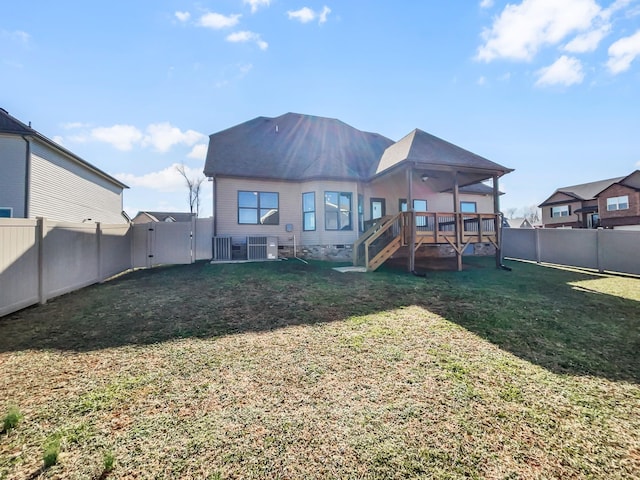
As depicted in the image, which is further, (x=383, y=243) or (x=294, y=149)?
(x=294, y=149)

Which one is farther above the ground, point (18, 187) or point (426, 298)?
point (18, 187)

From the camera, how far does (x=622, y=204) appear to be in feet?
84.6

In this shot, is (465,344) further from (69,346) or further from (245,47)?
(245,47)

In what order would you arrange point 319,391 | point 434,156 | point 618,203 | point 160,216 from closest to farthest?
point 319,391 → point 434,156 → point 618,203 → point 160,216

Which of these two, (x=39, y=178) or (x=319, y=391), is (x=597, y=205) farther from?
(x=39, y=178)

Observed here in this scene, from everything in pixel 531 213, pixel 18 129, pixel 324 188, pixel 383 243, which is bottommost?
pixel 383 243

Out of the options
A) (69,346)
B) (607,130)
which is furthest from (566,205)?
(69,346)

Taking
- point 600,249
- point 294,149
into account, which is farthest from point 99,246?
point 600,249

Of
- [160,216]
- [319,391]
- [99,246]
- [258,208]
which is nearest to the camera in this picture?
[319,391]

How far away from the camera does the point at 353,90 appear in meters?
11.8

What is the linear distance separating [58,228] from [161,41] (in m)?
6.66

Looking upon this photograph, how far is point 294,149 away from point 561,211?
37.4 metres

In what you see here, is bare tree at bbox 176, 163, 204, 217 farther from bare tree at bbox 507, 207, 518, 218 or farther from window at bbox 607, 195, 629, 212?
bare tree at bbox 507, 207, 518, 218

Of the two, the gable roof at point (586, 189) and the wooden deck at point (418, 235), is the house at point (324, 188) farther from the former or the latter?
the gable roof at point (586, 189)
